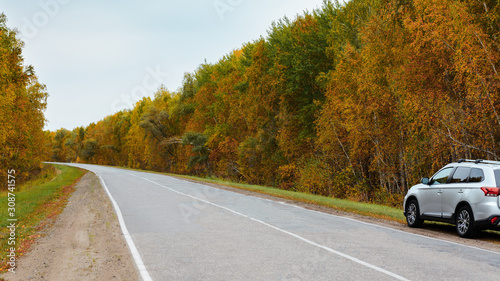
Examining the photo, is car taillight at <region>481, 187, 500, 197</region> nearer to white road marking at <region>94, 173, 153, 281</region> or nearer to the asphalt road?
the asphalt road

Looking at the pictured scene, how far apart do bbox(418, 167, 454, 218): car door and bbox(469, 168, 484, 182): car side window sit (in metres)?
0.91

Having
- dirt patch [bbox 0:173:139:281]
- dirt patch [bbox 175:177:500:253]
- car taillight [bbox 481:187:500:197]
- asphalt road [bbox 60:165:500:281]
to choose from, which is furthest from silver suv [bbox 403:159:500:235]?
dirt patch [bbox 0:173:139:281]

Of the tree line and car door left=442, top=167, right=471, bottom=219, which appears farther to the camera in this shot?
the tree line

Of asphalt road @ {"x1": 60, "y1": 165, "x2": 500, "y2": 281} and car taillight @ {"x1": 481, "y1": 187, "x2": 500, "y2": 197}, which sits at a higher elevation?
car taillight @ {"x1": 481, "y1": 187, "x2": 500, "y2": 197}

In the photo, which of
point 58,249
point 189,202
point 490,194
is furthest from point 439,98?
point 58,249

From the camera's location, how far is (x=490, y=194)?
9016 millimetres

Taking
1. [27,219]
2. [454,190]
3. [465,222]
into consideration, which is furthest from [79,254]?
[454,190]

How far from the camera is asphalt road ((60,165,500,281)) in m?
5.97

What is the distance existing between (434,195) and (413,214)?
1015 mm

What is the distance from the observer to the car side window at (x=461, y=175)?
32.9 feet

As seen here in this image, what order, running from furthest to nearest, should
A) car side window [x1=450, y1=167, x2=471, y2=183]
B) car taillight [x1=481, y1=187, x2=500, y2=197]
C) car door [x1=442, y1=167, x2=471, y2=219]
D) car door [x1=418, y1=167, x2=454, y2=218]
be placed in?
car door [x1=418, y1=167, x2=454, y2=218] → car side window [x1=450, y1=167, x2=471, y2=183] → car door [x1=442, y1=167, x2=471, y2=219] → car taillight [x1=481, y1=187, x2=500, y2=197]

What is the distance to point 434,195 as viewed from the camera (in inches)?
427

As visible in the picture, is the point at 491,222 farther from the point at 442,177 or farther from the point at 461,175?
the point at 442,177

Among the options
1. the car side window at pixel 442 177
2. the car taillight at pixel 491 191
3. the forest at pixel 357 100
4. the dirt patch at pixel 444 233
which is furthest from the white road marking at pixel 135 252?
the forest at pixel 357 100
